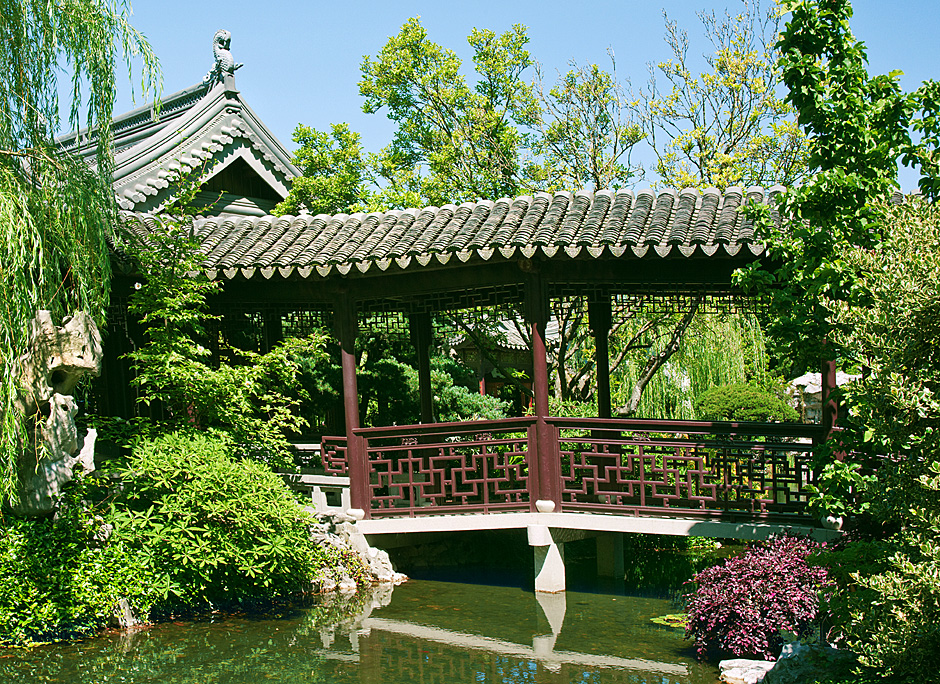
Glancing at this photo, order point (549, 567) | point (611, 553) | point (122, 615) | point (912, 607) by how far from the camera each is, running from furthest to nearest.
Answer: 1. point (611, 553)
2. point (549, 567)
3. point (122, 615)
4. point (912, 607)

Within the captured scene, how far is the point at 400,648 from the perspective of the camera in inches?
240

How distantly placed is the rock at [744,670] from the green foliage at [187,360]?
12.9 ft

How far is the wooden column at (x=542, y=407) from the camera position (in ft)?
23.5

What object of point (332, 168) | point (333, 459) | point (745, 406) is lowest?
point (333, 459)

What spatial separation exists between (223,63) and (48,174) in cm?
459

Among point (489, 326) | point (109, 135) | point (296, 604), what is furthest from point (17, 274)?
point (489, 326)

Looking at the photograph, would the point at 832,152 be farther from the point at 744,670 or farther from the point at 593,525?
the point at 593,525

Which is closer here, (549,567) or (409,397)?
(549,567)

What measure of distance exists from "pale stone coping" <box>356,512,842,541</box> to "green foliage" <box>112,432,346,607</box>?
2.84 ft

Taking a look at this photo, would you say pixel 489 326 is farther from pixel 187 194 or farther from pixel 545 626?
pixel 545 626

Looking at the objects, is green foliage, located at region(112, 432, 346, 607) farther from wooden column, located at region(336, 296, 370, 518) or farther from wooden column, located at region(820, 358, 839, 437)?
wooden column, located at region(820, 358, 839, 437)

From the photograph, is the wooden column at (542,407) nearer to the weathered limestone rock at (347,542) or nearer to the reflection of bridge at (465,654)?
the reflection of bridge at (465,654)

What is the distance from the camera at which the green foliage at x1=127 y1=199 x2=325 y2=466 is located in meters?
7.21

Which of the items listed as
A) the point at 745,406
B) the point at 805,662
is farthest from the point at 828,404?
the point at 745,406
